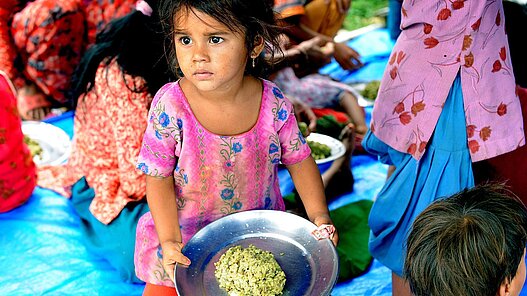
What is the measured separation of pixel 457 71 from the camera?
178cm

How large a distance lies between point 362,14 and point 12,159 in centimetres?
389

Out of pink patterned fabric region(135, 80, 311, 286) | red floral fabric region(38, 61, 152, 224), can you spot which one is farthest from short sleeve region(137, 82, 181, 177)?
red floral fabric region(38, 61, 152, 224)

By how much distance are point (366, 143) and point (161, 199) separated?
83 cm

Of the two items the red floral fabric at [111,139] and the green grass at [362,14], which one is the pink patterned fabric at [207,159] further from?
the green grass at [362,14]

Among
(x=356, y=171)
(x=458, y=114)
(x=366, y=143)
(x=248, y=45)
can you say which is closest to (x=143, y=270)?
(x=248, y=45)

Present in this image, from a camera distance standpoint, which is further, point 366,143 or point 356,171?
point 356,171

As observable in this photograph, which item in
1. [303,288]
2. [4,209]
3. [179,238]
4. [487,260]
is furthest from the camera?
[4,209]

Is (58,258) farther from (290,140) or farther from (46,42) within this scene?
(46,42)

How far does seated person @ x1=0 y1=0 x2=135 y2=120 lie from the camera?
11.8 feet

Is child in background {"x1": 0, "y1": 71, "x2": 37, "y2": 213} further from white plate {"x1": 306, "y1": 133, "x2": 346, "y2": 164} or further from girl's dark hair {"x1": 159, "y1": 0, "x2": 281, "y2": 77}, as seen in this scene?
white plate {"x1": 306, "y1": 133, "x2": 346, "y2": 164}

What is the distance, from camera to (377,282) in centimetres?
233

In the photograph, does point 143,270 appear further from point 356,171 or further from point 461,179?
point 356,171

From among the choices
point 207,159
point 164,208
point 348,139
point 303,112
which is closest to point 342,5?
point 303,112

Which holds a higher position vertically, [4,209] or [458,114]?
[458,114]
